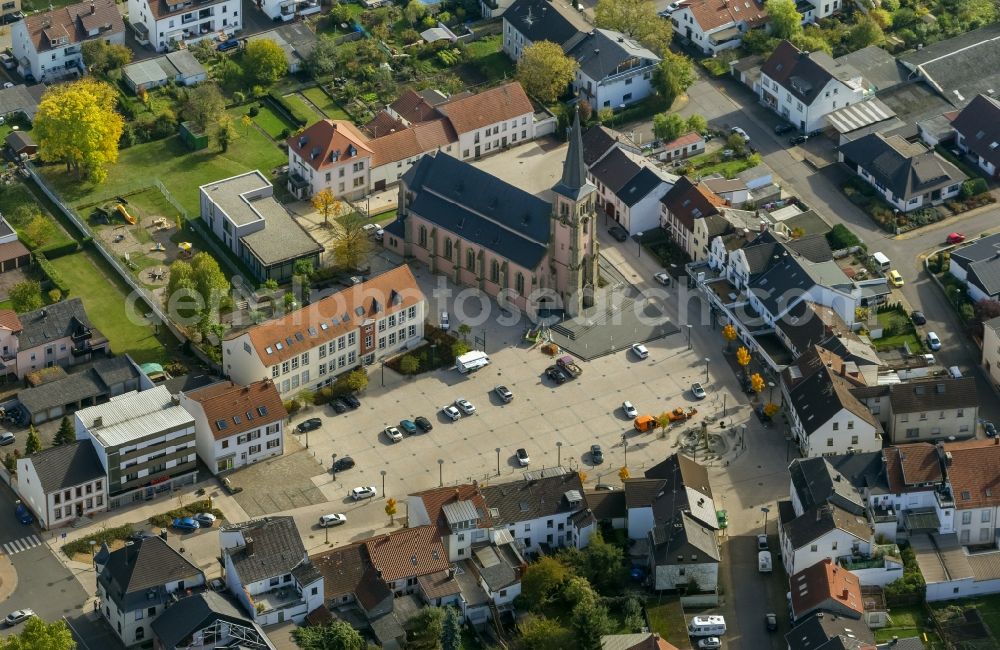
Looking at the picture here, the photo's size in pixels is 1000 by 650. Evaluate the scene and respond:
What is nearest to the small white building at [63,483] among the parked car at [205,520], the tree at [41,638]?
the parked car at [205,520]

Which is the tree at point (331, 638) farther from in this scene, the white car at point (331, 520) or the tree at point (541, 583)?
the white car at point (331, 520)

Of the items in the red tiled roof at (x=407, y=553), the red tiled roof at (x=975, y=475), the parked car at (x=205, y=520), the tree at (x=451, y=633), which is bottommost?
the parked car at (x=205, y=520)

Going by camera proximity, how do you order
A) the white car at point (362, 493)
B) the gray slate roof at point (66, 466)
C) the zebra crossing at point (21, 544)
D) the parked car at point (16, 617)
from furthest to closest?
the white car at point (362, 493) → the gray slate roof at point (66, 466) → the zebra crossing at point (21, 544) → the parked car at point (16, 617)

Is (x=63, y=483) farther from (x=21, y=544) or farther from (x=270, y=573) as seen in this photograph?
(x=270, y=573)

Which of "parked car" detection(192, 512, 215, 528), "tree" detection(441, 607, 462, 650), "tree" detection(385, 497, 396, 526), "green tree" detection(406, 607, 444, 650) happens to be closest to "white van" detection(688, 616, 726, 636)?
"tree" detection(441, 607, 462, 650)

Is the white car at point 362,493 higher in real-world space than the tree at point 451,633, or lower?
lower

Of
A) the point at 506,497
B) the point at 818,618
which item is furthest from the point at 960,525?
the point at 506,497

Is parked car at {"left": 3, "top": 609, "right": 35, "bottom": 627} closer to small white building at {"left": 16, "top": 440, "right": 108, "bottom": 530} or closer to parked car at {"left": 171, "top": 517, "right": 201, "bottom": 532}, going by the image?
small white building at {"left": 16, "top": 440, "right": 108, "bottom": 530}

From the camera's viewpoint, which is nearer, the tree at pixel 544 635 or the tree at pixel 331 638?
the tree at pixel 331 638
